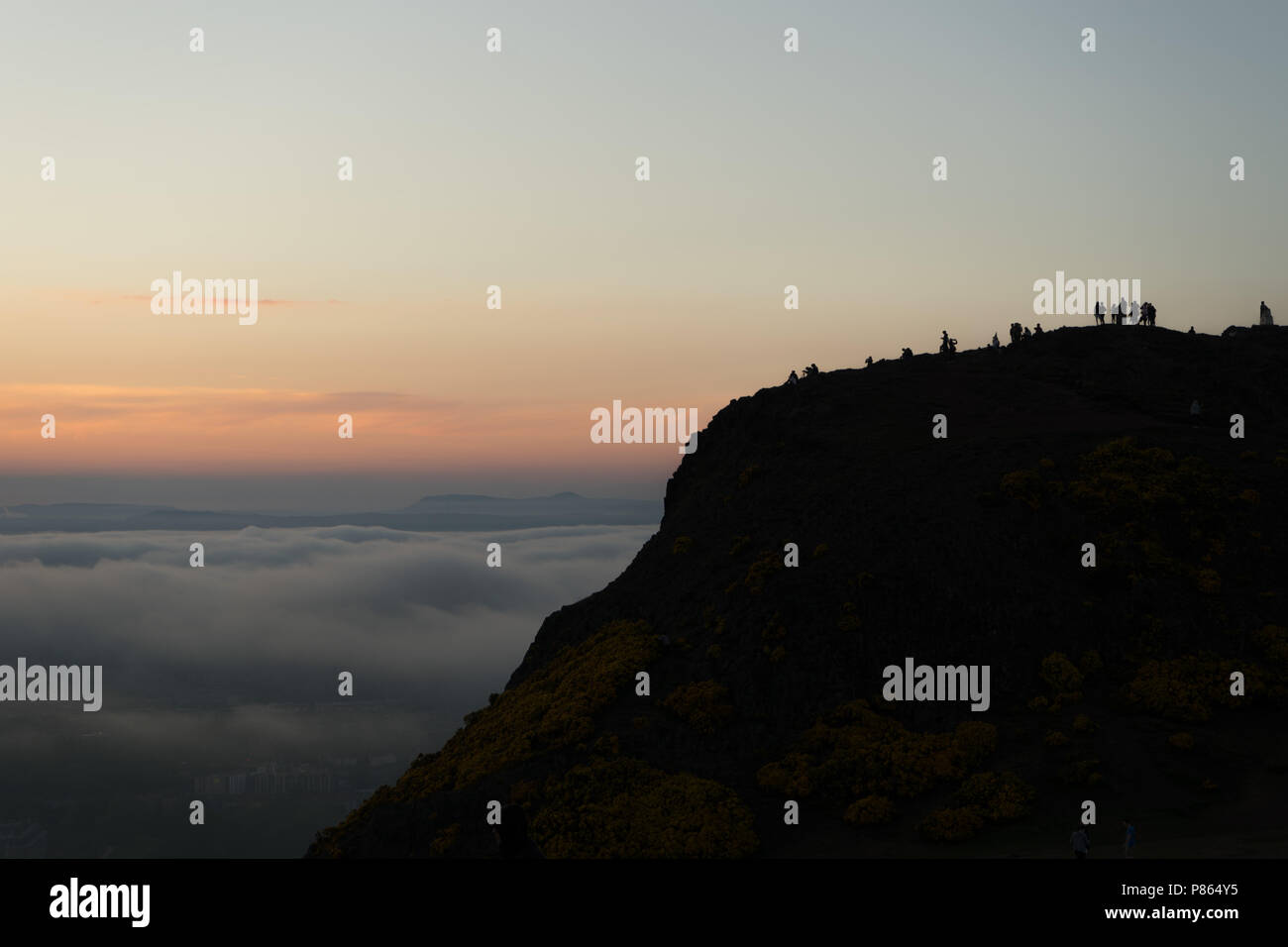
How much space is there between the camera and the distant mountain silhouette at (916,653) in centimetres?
3747

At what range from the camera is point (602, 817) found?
38250mm

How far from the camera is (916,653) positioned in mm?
45875

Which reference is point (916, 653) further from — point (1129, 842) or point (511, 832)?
point (511, 832)

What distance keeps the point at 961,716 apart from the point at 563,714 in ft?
→ 56.4

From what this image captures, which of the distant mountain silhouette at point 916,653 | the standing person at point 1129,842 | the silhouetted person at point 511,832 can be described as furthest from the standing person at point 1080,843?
the silhouetted person at point 511,832

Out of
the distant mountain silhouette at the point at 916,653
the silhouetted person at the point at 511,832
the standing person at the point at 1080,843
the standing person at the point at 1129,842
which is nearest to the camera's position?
the silhouetted person at the point at 511,832

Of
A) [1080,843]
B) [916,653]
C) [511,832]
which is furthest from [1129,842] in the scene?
[511,832]

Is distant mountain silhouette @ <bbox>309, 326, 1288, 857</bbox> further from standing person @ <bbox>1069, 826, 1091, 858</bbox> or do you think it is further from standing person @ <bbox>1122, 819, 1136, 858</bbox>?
standing person @ <bbox>1069, 826, 1091, 858</bbox>

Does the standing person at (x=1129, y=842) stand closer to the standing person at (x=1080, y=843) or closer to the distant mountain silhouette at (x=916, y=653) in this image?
the distant mountain silhouette at (x=916, y=653)

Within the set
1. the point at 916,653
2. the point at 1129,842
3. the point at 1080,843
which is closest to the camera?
the point at 1080,843

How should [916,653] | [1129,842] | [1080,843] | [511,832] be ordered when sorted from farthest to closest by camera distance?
[916,653] < [1129,842] < [1080,843] < [511,832]

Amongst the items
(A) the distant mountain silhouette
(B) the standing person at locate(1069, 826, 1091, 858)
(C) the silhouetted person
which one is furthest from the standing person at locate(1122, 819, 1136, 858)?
(C) the silhouetted person

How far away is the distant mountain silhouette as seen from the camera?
3747cm
